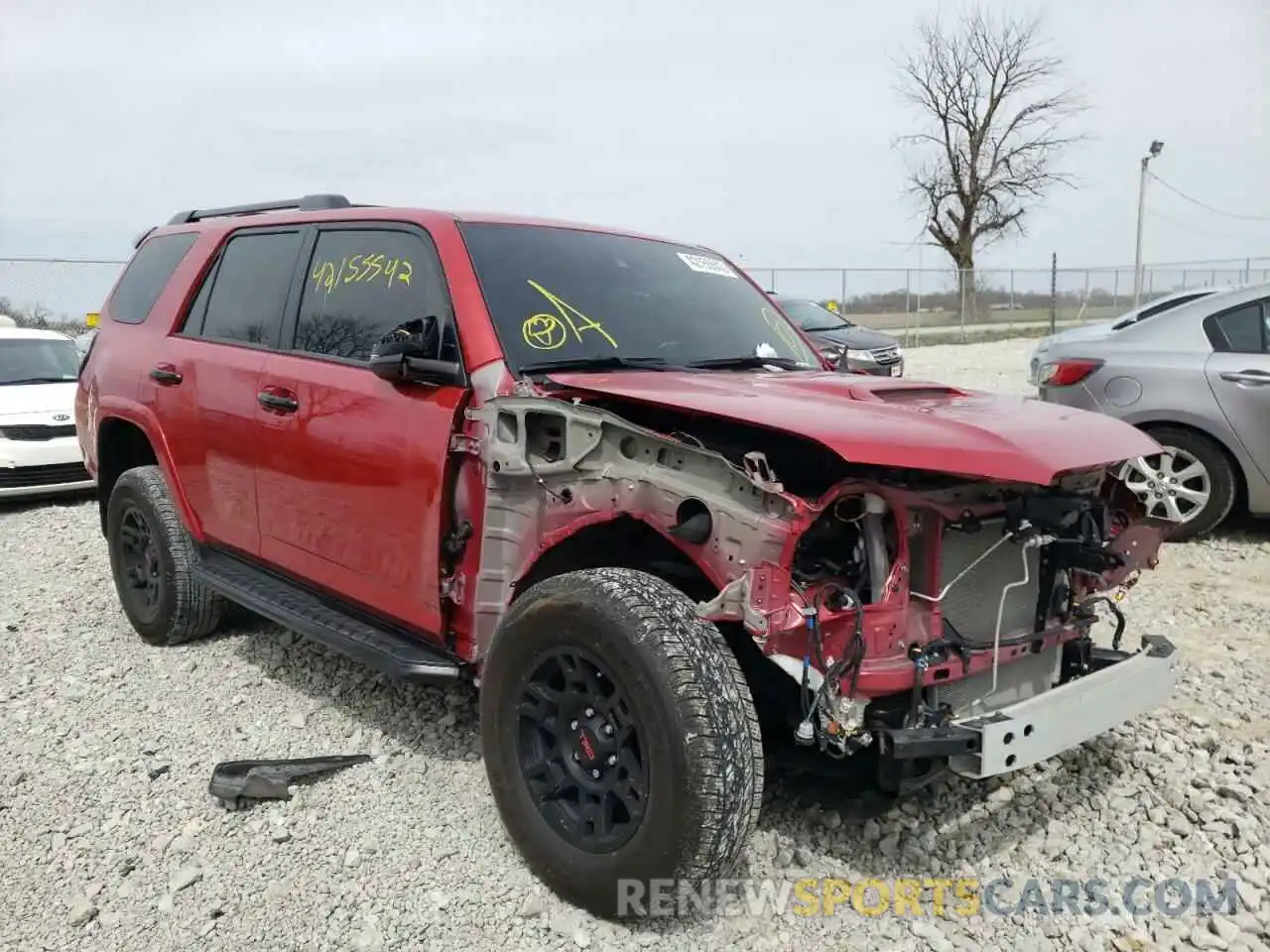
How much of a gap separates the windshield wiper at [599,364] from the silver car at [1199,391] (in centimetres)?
376

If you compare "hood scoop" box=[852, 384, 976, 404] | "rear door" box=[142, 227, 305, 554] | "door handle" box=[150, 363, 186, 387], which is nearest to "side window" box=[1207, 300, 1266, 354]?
"hood scoop" box=[852, 384, 976, 404]

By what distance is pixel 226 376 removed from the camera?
13.4 ft

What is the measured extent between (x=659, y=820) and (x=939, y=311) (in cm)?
2979

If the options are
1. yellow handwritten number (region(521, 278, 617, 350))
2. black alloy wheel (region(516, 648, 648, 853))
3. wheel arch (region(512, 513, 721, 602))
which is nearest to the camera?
black alloy wheel (region(516, 648, 648, 853))

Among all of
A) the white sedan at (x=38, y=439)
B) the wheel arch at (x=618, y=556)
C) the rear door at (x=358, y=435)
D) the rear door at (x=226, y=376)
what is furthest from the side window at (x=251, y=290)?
the white sedan at (x=38, y=439)

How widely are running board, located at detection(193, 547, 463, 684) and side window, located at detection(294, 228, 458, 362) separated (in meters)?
0.95

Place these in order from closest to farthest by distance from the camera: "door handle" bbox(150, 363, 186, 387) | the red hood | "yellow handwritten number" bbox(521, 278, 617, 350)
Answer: the red hood, "yellow handwritten number" bbox(521, 278, 617, 350), "door handle" bbox(150, 363, 186, 387)

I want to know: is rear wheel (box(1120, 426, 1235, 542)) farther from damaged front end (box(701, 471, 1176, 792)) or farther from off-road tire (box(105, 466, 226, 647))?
off-road tire (box(105, 466, 226, 647))

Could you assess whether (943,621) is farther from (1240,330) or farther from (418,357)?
(1240,330)

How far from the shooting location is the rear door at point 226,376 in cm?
398

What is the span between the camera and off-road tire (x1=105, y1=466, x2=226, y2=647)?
14.9ft

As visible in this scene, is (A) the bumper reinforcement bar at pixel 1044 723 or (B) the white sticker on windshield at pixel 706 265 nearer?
(A) the bumper reinforcement bar at pixel 1044 723

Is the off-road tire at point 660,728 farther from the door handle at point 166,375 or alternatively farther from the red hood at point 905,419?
the door handle at point 166,375

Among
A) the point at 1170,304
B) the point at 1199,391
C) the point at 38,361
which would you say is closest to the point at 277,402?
the point at 1199,391
